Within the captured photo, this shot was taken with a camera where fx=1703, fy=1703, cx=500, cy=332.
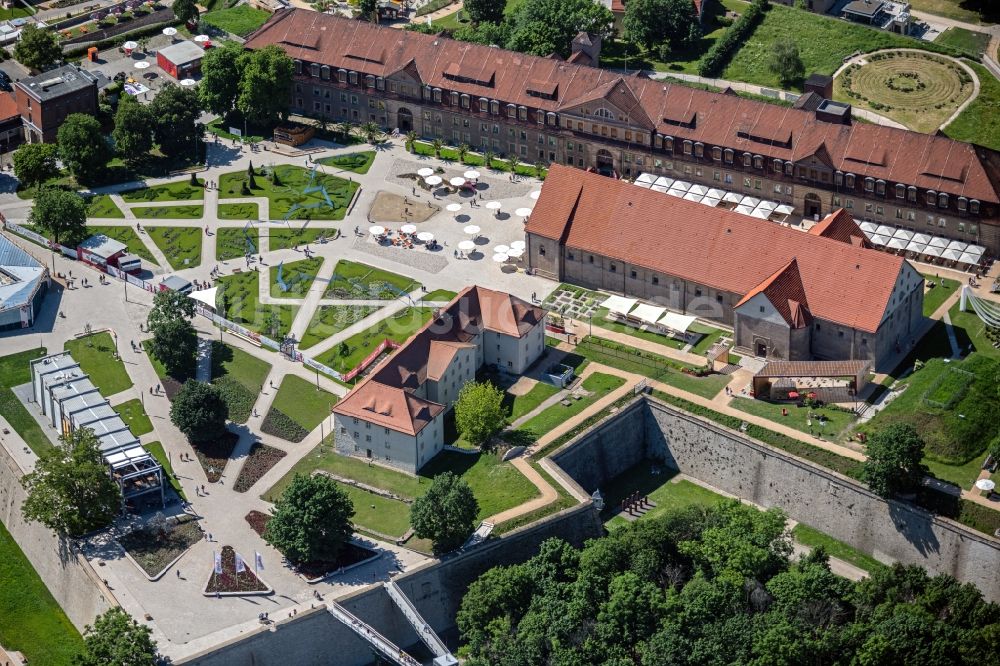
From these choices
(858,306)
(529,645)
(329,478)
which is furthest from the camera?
(858,306)

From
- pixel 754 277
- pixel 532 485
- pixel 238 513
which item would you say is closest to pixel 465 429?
pixel 532 485

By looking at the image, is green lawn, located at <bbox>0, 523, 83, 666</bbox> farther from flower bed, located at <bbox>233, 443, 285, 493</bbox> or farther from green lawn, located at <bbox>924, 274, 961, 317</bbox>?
green lawn, located at <bbox>924, 274, 961, 317</bbox>

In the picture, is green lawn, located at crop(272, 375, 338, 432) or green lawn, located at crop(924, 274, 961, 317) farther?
green lawn, located at crop(924, 274, 961, 317)

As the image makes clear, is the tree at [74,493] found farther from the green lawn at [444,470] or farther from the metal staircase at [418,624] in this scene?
the metal staircase at [418,624]

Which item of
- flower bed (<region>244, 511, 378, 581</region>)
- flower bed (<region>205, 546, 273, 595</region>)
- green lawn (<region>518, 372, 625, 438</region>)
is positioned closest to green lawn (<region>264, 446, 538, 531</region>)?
flower bed (<region>244, 511, 378, 581</region>)

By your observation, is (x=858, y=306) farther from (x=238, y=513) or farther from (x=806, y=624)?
(x=238, y=513)

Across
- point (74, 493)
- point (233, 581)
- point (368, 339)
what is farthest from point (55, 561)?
point (368, 339)
